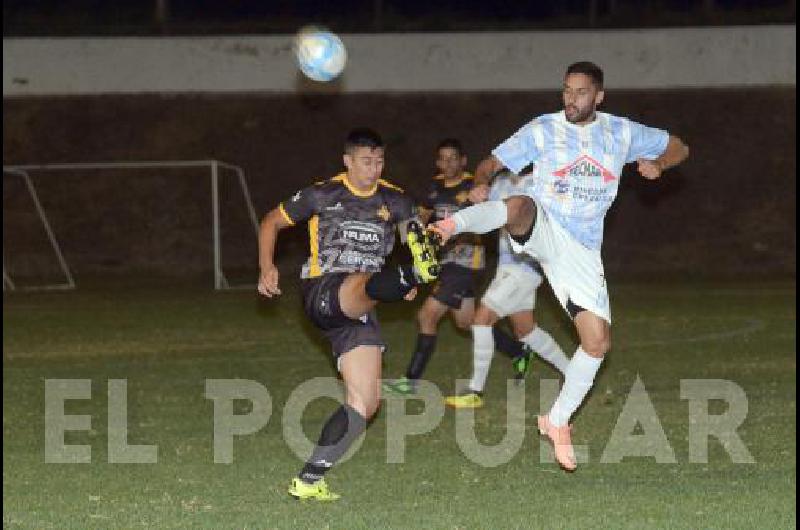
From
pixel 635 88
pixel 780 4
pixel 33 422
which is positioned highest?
pixel 780 4

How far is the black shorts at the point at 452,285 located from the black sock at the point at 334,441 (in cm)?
468

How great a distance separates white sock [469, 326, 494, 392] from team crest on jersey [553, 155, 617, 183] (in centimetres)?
408

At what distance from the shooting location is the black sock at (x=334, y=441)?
26.6 feet

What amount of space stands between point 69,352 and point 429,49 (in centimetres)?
1539

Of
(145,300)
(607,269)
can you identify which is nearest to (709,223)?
(607,269)

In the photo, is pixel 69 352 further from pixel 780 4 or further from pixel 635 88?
pixel 780 4

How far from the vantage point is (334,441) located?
812 centimetres

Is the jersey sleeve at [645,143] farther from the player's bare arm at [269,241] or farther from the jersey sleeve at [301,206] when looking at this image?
the player's bare arm at [269,241]

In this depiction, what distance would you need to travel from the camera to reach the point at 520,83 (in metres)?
29.9

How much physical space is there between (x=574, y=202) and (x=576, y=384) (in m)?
1.01

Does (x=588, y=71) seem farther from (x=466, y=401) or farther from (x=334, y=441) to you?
(x=466, y=401)

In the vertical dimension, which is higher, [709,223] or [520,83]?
[520,83]

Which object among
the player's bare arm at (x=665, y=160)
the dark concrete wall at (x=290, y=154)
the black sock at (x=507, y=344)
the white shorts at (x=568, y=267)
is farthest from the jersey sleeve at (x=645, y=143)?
the dark concrete wall at (x=290, y=154)

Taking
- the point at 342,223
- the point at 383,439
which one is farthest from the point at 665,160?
the point at 383,439
